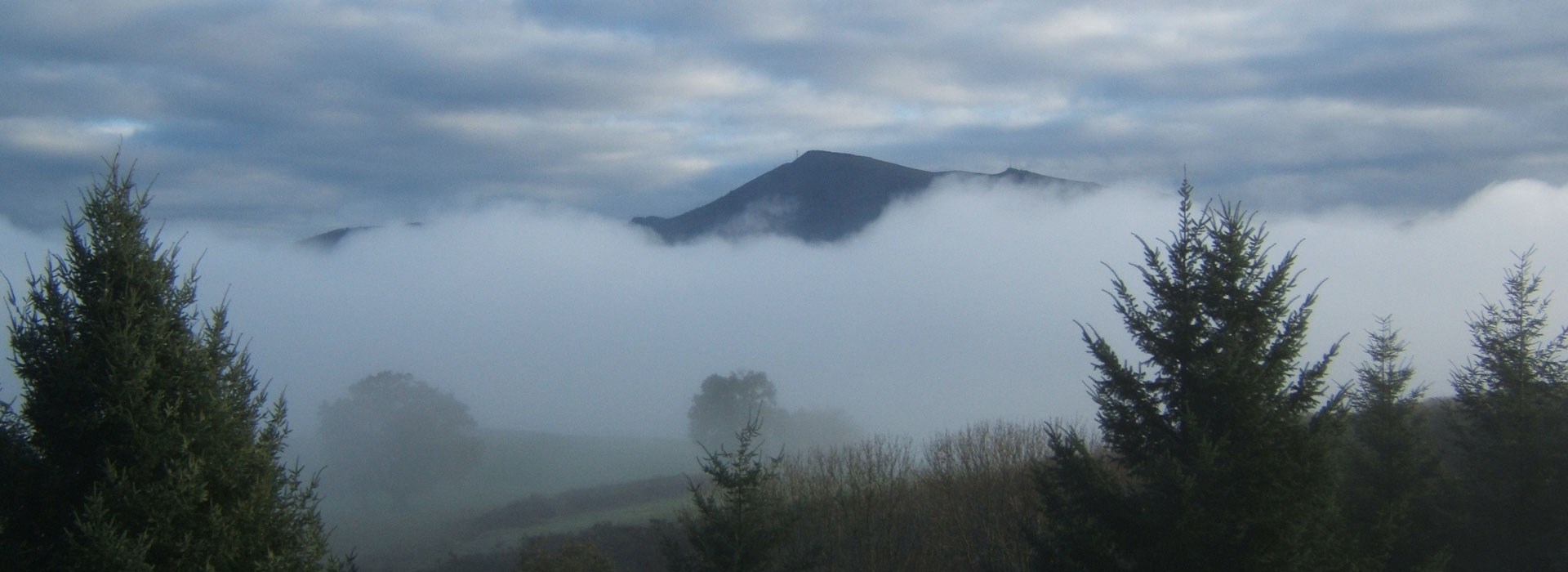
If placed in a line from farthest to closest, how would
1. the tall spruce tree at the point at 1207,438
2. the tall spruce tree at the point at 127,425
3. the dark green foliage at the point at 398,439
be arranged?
the dark green foliage at the point at 398,439 < the tall spruce tree at the point at 1207,438 < the tall spruce tree at the point at 127,425

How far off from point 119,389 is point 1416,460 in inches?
969

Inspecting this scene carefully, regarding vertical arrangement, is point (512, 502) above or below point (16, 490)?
below

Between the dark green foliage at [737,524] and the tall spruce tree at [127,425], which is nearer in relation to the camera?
the tall spruce tree at [127,425]

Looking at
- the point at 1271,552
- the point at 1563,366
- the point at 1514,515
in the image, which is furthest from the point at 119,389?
the point at 1563,366

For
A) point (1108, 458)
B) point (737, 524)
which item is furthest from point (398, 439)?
point (1108, 458)

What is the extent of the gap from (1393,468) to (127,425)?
77.6 ft

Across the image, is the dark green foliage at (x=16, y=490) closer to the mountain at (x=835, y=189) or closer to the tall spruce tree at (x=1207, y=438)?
the tall spruce tree at (x=1207, y=438)

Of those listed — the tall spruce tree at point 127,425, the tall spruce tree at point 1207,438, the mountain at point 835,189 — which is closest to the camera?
the tall spruce tree at point 127,425

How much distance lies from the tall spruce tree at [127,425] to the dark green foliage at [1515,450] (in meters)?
25.0

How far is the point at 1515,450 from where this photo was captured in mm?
25062

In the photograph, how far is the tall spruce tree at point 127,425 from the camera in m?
11.0

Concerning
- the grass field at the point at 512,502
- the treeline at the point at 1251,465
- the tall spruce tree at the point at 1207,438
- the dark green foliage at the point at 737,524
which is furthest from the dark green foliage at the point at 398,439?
the tall spruce tree at the point at 1207,438

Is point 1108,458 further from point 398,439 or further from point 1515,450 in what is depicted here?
point 398,439

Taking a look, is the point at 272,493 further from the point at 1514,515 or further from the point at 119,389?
the point at 1514,515
